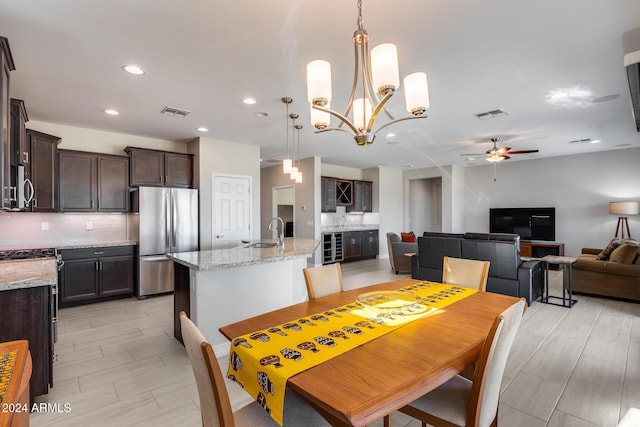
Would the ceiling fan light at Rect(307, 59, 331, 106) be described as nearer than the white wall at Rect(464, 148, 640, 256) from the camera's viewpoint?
Yes

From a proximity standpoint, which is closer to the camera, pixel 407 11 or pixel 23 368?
pixel 23 368

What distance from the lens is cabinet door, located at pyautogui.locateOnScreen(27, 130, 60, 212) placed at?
401 cm

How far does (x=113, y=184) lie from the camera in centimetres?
480

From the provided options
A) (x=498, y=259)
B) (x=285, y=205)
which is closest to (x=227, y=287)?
(x=498, y=259)

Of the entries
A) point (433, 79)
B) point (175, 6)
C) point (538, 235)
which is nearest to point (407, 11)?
point (433, 79)

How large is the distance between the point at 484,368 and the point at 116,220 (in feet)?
18.4

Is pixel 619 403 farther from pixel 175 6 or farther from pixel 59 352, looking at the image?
pixel 59 352

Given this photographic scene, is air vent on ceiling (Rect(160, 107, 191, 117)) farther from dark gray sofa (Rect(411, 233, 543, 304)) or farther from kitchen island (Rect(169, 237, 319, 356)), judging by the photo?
dark gray sofa (Rect(411, 233, 543, 304))

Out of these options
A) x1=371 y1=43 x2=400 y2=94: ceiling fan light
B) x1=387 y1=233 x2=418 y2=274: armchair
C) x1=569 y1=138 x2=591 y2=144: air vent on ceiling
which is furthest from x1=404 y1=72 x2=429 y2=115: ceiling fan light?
x1=569 y1=138 x2=591 y2=144: air vent on ceiling

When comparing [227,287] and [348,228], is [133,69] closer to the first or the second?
[227,287]

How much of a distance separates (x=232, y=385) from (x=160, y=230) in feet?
10.7

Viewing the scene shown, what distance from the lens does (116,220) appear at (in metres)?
5.10

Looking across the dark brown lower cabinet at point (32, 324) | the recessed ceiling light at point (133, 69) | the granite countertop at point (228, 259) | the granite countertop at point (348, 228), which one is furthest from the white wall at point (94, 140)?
the granite countertop at point (348, 228)

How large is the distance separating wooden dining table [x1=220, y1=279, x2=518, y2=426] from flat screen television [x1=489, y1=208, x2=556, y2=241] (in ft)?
23.7
